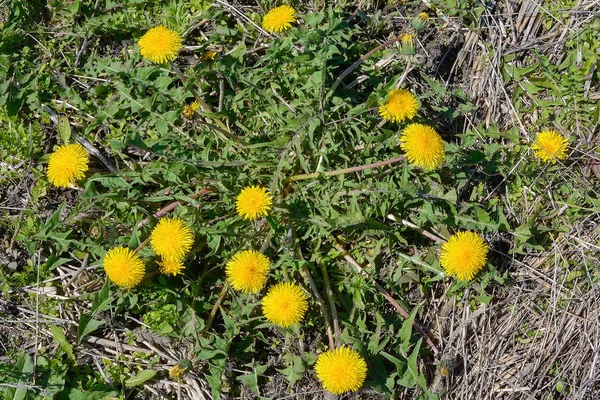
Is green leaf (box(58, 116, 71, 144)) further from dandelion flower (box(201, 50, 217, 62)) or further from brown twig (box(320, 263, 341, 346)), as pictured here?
brown twig (box(320, 263, 341, 346))

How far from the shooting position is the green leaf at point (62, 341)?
3016 millimetres

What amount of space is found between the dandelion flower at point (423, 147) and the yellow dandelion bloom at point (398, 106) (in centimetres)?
18

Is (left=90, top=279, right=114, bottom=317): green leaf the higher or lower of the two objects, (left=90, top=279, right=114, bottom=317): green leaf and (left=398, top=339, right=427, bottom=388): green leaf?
the higher

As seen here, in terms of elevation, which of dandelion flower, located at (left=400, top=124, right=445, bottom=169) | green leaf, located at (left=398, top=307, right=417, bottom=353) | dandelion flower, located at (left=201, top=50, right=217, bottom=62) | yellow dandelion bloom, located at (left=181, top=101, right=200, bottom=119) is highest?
dandelion flower, located at (left=201, top=50, right=217, bottom=62)

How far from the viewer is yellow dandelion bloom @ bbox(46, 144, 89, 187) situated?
282 cm

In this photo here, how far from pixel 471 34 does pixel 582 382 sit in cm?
198

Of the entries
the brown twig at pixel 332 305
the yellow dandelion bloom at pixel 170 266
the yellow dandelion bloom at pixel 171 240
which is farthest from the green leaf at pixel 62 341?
the brown twig at pixel 332 305

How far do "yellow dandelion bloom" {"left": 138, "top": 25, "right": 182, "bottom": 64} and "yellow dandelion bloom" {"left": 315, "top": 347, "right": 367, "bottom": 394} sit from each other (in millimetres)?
1550

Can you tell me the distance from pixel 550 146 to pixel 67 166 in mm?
2405

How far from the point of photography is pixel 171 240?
2.63 m

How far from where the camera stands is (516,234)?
3008 millimetres

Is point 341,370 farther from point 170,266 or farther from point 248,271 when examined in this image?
point 170,266

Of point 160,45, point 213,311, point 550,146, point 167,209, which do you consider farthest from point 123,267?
point 550,146

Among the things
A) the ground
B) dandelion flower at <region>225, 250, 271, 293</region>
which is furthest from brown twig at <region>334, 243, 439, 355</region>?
dandelion flower at <region>225, 250, 271, 293</region>
